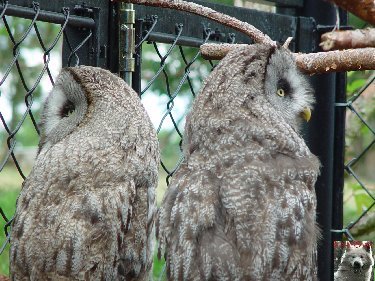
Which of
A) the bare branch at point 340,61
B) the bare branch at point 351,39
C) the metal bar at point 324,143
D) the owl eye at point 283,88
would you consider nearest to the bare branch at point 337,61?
the bare branch at point 340,61

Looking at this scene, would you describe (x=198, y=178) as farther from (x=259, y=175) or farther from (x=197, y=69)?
(x=197, y=69)

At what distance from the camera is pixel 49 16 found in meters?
2.46

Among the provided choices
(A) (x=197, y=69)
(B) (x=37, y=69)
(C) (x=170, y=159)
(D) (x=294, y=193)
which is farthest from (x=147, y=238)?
(C) (x=170, y=159)

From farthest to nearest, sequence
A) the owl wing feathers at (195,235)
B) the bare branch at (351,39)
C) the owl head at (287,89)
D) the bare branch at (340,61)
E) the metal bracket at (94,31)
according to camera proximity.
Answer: the metal bracket at (94,31) → the owl head at (287,89) → the owl wing feathers at (195,235) → the bare branch at (340,61) → the bare branch at (351,39)

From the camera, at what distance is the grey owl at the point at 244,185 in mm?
2104

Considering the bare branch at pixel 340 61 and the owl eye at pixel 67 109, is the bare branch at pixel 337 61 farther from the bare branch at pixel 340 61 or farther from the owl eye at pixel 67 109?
the owl eye at pixel 67 109

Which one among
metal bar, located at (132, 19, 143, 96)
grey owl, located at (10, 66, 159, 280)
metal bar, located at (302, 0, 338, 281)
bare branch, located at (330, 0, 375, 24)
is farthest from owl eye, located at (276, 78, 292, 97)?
bare branch, located at (330, 0, 375, 24)

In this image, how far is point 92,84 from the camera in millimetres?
2365

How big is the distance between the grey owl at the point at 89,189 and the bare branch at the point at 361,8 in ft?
3.58

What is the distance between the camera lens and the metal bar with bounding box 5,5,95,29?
2.39 meters

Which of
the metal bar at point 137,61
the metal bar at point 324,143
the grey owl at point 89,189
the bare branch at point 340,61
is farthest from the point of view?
the metal bar at point 324,143

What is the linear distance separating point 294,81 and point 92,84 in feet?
1.71

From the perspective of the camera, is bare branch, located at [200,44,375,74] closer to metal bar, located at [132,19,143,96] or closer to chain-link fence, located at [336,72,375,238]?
metal bar, located at [132,19,143,96]

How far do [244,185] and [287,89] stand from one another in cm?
39
